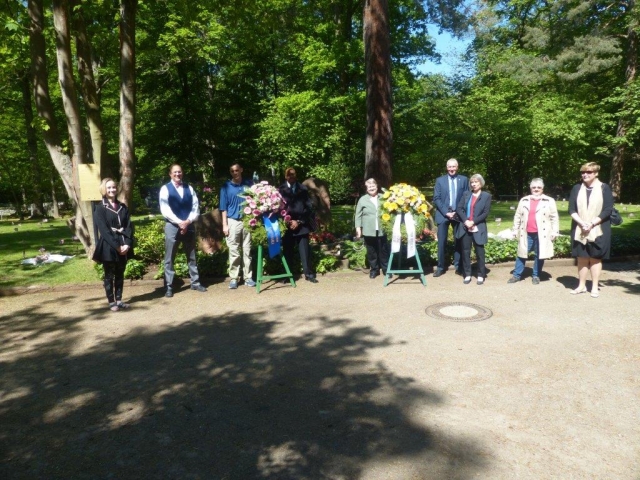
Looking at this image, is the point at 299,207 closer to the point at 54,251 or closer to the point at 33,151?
the point at 54,251

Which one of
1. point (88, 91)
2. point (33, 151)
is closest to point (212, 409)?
point (88, 91)

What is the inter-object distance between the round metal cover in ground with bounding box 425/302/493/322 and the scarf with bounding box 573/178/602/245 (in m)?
2.09

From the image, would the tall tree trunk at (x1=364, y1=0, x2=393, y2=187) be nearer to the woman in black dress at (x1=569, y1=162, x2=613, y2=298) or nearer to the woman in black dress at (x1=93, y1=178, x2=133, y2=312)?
the woman in black dress at (x1=569, y1=162, x2=613, y2=298)

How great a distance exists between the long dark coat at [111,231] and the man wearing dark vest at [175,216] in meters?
0.73

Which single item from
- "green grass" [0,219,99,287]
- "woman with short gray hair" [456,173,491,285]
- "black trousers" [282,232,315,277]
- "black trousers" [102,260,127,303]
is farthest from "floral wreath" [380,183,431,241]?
"green grass" [0,219,99,287]

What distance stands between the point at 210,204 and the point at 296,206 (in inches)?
358

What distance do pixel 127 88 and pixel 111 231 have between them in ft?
14.0

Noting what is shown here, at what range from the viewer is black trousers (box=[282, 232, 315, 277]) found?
8406 millimetres

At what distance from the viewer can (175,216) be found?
25.3 ft

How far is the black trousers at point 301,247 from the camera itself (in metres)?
8.41

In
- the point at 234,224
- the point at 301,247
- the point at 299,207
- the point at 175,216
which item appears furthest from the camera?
the point at 301,247

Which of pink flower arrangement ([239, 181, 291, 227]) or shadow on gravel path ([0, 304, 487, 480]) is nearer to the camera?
shadow on gravel path ([0, 304, 487, 480])

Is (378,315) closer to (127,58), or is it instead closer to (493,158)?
(127,58)

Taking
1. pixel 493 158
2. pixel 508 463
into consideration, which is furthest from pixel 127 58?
pixel 493 158
